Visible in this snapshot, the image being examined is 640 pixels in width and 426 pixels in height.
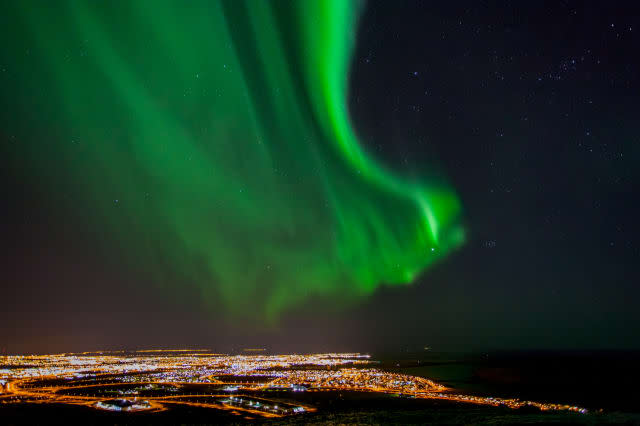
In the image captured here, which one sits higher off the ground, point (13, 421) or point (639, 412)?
point (13, 421)

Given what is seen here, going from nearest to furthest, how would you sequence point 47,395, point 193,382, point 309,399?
point 309,399 < point 47,395 < point 193,382

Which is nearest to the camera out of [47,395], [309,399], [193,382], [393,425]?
[393,425]

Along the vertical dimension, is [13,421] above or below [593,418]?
above

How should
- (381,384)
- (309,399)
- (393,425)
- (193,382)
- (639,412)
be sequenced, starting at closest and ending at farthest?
1. (393,425)
2. (639,412)
3. (309,399)
4. (381,384)
5. (193,382)

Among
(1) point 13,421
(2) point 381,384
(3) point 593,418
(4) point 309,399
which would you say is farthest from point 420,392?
(1) point 13,421

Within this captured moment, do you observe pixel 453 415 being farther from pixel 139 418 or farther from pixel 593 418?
pixel 139 418

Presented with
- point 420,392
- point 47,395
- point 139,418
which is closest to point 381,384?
point 420,392

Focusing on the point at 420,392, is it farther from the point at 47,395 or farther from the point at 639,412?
the point at 47,395

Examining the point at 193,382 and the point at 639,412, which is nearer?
the point at 639,412

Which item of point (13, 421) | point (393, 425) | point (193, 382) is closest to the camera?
point (393, 425)
